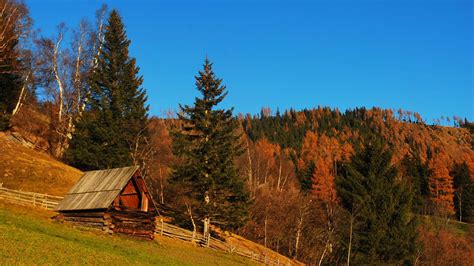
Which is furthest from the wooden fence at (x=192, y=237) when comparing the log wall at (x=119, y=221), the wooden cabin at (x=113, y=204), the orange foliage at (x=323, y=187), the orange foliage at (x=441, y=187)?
the orange foliage at (x=441, y=187)

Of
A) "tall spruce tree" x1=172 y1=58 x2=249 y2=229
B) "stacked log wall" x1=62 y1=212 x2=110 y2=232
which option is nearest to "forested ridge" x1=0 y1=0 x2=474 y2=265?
"tall spruce tree" x1=172 y1=58 x2=249 y2=229

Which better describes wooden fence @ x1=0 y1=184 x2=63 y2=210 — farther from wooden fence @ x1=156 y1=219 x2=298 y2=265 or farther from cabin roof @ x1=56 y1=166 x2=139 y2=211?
wooden fence @ x1=156 y1=219 x2=298 y2=265

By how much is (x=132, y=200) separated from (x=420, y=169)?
319ft

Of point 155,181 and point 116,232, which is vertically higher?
point 155,181

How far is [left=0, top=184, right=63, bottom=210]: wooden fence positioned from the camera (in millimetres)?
37906

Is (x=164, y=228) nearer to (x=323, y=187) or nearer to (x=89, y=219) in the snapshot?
(x=89, y=219)

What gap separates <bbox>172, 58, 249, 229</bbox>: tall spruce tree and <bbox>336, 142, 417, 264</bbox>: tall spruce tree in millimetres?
11168

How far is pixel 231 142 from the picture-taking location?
4400cm

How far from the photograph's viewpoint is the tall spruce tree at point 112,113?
5175 cm

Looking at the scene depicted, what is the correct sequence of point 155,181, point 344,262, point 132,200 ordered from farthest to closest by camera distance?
point 155,181 < point 344,262 < point 132,200

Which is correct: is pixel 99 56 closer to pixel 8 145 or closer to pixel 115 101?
pixel 115 101

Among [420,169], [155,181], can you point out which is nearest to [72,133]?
[155,181]

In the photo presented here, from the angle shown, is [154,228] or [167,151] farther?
[167,151]

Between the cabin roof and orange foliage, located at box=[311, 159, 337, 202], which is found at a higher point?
orange foliage, located at box=[311, 159, 337, 202]
